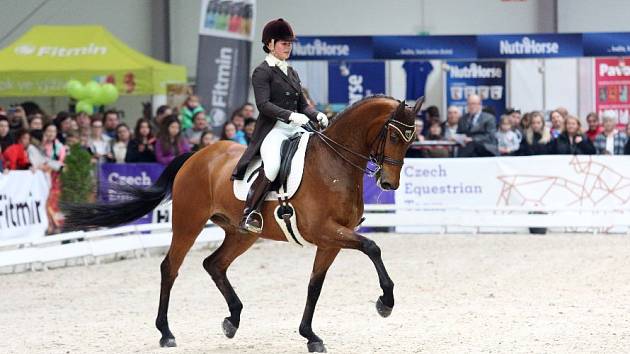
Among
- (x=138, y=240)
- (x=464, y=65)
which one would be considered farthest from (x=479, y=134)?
(x=138, y=240)

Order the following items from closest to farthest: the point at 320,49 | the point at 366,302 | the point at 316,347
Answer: the point at 316,347 < the point at 366,302 < the point at 320,49

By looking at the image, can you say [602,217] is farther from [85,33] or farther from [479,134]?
[85,33]

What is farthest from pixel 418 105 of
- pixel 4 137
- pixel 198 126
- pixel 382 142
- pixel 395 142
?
pixel 198 126

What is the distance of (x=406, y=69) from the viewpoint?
23750mm

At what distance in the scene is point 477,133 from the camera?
19453 millimetres

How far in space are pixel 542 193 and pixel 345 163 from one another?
9502 mm

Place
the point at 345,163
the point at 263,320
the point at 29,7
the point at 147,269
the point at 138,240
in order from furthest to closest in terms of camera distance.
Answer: the point at 29,7
the point at 138,240
the point at 147,269
the point at 263,320
the point at 345,163

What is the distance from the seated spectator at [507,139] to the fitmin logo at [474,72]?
378 centimetres

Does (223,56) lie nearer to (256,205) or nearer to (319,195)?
(256,205)

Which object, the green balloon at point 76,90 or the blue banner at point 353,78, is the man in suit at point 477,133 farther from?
the green balloon at point 76,90

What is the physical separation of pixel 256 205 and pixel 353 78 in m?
13.8

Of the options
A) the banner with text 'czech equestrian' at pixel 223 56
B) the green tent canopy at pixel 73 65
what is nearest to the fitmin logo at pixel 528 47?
the banner with text 'czech equestrian' at pixel 223 56

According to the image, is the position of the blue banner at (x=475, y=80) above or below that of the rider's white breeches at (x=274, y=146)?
above

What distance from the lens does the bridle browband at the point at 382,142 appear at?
9.20m
